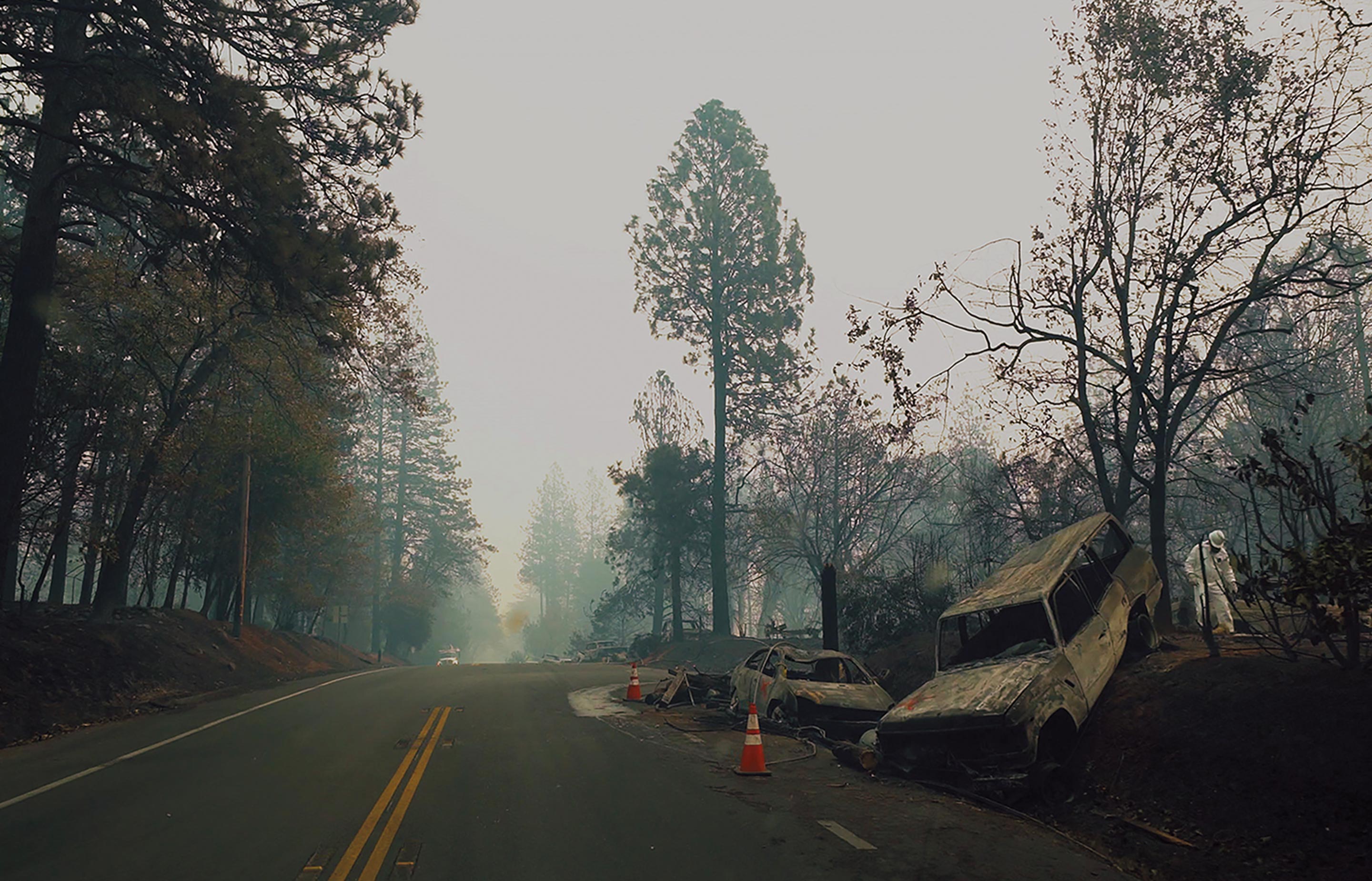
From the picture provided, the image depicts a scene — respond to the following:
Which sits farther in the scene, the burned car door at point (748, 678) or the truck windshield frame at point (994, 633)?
the burned car door at point (748, 678)

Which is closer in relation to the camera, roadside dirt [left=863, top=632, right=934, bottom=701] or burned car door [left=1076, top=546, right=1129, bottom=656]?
burned car door [left=1076, top=546, right=1129, bottom=656]

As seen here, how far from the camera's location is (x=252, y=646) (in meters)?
30.9

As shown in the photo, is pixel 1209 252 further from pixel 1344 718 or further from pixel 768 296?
pixel 768 296

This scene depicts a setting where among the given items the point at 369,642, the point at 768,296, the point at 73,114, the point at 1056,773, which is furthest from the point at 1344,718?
the point at 369,642

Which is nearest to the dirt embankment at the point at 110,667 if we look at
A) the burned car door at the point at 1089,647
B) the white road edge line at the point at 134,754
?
the white road edge line at the point at 134,754

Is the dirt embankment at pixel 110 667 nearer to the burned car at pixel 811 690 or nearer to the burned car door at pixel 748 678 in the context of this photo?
the burned car door at pixel 748 678

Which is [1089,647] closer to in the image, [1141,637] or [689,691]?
[1141,637]

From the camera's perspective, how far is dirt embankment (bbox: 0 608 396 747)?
15.7 m

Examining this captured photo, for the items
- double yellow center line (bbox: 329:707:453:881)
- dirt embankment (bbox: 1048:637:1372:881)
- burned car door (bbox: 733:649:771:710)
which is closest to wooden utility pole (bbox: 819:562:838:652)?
burned car door (bbox: 733:649:771:710)

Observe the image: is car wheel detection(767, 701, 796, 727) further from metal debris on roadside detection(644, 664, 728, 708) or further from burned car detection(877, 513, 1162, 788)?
metal debris on roadside detection(644, 664, 728, 708)

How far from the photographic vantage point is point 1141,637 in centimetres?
1273

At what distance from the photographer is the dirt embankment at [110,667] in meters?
15.7

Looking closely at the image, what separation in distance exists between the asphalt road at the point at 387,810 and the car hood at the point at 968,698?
194 centimetres

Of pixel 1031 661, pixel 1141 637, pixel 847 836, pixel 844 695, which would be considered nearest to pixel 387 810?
pixel 847 836
